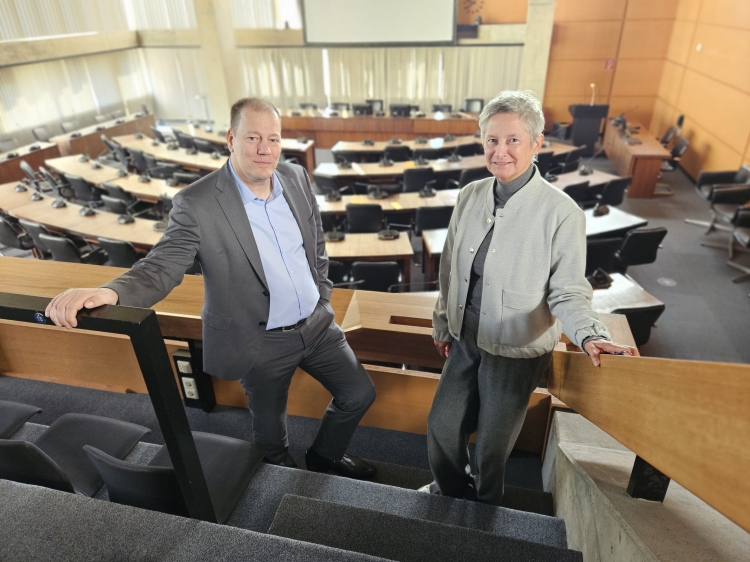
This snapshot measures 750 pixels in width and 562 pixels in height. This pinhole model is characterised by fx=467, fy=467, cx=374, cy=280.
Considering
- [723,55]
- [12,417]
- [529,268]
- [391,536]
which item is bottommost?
[12,417]

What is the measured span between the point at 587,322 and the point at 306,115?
10112mm

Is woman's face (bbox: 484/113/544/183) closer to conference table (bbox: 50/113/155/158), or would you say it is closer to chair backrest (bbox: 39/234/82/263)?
chair backrest (bbox: 39/234/82/263)

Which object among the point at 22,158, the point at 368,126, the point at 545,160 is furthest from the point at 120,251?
the point at 368,126

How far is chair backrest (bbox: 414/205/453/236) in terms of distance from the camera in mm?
4908

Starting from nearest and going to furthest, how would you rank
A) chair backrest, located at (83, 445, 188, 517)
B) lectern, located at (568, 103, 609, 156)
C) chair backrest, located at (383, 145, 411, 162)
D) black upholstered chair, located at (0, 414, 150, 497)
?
chair backrest, located at (83, 445, 188, 517) → black upholstered chair, located at (0, 414, 150, 497) → chair backrest, located at (383, 145, 411, 162) → lectern, located at (568, 103, 609, 156)

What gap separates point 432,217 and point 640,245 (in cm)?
199

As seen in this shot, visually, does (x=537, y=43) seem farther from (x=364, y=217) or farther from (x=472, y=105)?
(x=364, y=217)

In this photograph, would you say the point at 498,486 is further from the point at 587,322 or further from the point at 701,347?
the point at 701,347

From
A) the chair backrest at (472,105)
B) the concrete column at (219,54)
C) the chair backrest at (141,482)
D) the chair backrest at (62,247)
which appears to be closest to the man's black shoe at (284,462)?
the chair backrest at (141,482)

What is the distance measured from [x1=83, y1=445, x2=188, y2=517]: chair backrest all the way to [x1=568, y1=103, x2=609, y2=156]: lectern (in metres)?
10.4

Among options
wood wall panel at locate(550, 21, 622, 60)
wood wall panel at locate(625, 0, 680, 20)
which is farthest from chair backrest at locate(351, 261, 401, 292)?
wood wall panel at locate(625, 0, 680, 20)

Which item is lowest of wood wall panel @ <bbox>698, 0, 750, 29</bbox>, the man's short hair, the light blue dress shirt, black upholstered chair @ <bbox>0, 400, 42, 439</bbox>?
black upholstered chair @ <bbox>0, 400, 42, 439</bbox>

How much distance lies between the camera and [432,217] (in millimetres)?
4988

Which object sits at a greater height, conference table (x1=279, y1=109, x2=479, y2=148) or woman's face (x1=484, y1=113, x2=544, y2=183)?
woman's face (x1=484, y1=113, x2=544, y2=183)
